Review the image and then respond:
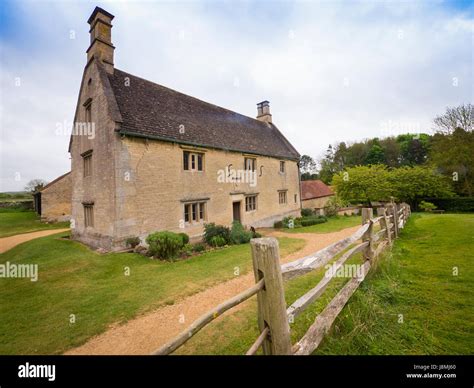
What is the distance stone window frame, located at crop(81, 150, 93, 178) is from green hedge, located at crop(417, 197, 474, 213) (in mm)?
35132

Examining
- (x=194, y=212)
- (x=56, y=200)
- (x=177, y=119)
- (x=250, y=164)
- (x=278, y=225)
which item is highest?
(x=177, y=119)

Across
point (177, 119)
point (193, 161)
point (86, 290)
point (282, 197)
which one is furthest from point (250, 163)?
point (86, 290)

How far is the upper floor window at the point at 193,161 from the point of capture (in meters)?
12.3

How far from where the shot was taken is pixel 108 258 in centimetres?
871

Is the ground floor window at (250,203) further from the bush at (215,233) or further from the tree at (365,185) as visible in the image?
the tree at (365,185)

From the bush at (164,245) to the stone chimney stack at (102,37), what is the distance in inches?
376

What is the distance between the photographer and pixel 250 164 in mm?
16719

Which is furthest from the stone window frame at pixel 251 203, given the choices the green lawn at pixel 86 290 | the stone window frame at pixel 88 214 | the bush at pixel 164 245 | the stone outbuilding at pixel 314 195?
the stone outbuilding at pixel 314 195

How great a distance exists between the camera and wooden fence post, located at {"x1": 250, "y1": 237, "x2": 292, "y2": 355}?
219 centimetres

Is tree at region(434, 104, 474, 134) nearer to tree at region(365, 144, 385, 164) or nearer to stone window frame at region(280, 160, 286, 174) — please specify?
tree at region(365, 144, 385, 164)

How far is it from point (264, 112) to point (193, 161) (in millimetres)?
14174

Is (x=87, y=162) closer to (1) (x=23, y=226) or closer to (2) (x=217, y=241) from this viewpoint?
(2) (x=217, y=241)

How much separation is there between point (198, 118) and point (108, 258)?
33.4 ft

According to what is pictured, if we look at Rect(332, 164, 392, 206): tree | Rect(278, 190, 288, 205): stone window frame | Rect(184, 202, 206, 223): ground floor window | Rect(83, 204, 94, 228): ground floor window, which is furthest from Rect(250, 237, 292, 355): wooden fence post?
Rect(332, 164, 392, 206): tree
